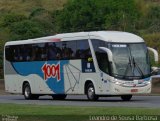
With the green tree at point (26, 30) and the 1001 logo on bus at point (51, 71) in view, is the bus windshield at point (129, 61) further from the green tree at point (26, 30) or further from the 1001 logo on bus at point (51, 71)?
the green tree at point (26, 30)

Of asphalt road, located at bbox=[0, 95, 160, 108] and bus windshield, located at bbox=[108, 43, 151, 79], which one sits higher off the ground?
bus windshield, located at bbox=[108, 43, 151, 79]

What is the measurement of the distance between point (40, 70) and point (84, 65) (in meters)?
4.44

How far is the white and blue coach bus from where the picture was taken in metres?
33.9

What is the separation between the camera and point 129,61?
1339 inches

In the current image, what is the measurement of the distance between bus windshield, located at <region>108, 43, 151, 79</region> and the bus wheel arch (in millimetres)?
1874

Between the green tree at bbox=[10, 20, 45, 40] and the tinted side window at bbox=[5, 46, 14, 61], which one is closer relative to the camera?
the tinted side window at bbox=[5, 46, 14, 61]

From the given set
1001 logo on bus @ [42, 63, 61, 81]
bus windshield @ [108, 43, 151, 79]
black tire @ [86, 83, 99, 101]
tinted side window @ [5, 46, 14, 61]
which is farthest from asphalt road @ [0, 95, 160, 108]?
tinted side window @ [5, 46, 14, 61]

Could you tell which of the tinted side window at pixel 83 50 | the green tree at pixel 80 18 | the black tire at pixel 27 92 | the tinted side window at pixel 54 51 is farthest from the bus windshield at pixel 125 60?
the green tree at pixel 80 18

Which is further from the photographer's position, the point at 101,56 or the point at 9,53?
the point at 9,53

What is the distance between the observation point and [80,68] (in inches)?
1412

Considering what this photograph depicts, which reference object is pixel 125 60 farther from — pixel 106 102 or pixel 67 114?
pixel 67 114

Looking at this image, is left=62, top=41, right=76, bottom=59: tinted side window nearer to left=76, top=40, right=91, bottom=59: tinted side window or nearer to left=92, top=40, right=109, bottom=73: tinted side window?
left=76, top=40, right=91, bottom=59: tinted side window

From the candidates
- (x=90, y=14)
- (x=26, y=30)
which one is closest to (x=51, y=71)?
(x=26, y=30)

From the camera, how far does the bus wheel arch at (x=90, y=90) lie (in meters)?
35.0
